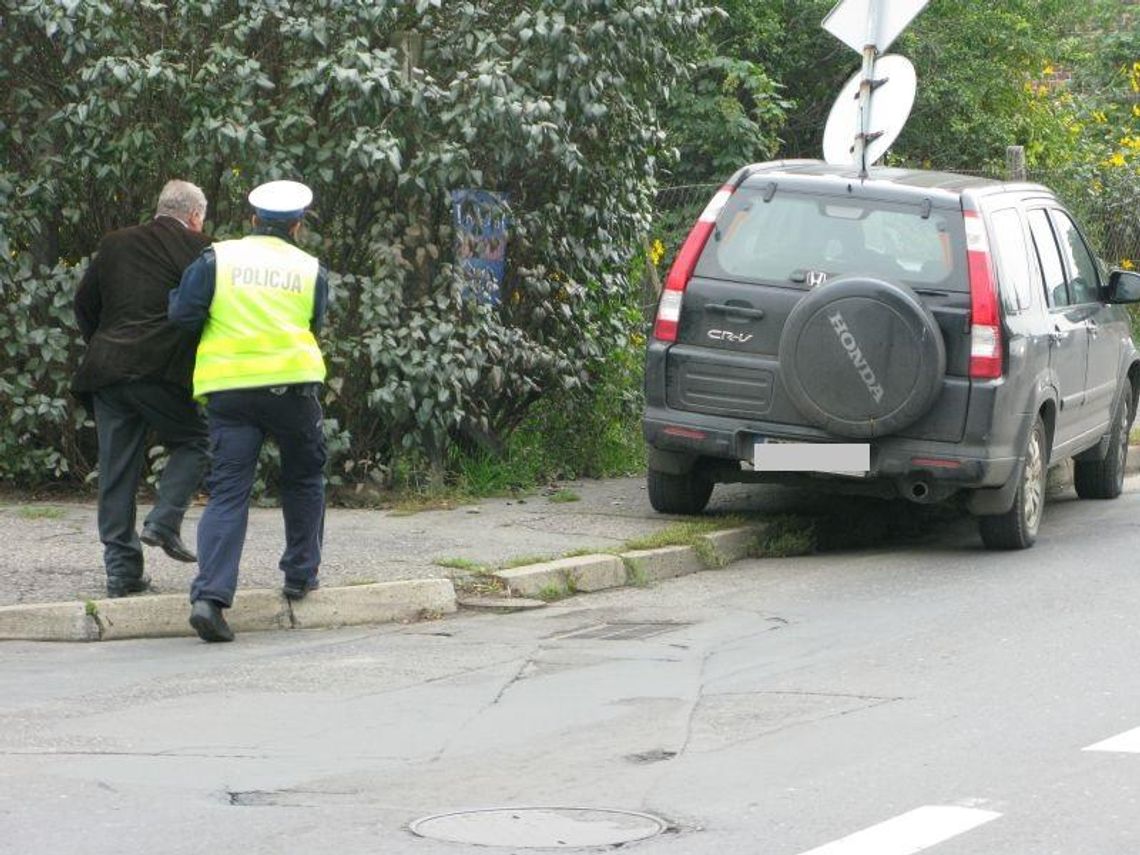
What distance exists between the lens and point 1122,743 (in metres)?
6.55

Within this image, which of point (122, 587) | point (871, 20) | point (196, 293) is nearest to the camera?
point (196, 293)

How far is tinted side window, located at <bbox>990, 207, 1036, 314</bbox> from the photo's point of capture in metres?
10.5

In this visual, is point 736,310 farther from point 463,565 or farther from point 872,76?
point 872,76

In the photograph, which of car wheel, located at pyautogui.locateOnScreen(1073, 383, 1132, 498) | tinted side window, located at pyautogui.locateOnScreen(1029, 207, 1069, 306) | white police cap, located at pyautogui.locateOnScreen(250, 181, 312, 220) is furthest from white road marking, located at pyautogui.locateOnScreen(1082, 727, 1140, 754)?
car wheel, located at pyautogui.locateOnScreen(1073, 383, 1132, 498)

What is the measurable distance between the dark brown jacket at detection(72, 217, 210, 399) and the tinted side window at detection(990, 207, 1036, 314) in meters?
3.88

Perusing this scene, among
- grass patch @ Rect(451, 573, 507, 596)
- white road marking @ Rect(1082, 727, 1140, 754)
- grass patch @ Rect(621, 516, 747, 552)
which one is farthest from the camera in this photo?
grass patch @ Rect(621, 516, 747, 552)

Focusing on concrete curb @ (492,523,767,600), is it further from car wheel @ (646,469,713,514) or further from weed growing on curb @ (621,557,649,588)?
car wheel @ (646,469,713,514)

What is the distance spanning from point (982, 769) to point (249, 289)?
148 inches

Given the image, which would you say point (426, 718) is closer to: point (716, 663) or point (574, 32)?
point (716, 663)

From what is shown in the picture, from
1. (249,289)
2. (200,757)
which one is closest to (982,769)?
(200,757)

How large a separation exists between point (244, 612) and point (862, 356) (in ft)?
10.4

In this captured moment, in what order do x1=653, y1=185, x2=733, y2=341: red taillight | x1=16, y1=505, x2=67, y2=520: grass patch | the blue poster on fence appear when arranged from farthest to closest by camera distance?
the blue poster on fence, x1=16, y1=505, x2=67, y2=520: grass patch, x1=653, y1=185, x2=733, y2=341: red taillight

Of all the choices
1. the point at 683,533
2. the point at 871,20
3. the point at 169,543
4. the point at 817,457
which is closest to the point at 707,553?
the point at 683,533

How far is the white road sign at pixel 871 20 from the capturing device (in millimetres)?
13055
